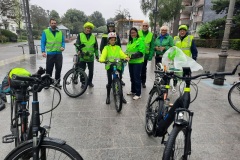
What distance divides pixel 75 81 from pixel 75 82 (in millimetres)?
32

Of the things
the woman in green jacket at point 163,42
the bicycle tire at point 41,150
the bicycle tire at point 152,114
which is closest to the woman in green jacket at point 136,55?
the woman in green jacket at point 163,42

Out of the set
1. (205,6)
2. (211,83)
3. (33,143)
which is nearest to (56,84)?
(33,143)

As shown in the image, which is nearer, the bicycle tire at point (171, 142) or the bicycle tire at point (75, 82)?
the bicycle tire at point (171, 142)

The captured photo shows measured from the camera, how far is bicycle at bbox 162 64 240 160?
200 centimetres

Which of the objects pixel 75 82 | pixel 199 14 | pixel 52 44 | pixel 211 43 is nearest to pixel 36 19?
pixel 199 14

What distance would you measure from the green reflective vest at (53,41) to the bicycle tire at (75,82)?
906 mm

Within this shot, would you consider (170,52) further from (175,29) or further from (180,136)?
(175,29)

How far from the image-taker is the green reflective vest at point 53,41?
5.52 m

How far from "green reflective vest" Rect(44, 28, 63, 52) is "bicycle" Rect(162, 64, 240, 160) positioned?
421cm

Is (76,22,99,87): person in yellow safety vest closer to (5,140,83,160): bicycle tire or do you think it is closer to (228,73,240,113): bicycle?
(228,73,240,113): bicycle

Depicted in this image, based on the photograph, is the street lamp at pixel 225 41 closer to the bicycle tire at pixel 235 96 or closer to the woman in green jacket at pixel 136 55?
the bicycle tire at pixel 235 96

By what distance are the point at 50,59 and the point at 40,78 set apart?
4127mm

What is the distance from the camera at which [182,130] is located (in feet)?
7.06

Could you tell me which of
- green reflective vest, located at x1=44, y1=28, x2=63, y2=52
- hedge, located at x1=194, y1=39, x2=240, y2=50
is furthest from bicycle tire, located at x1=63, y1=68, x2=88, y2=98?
hedge, located at x1=194, y1=39, x2=240, y2=50
